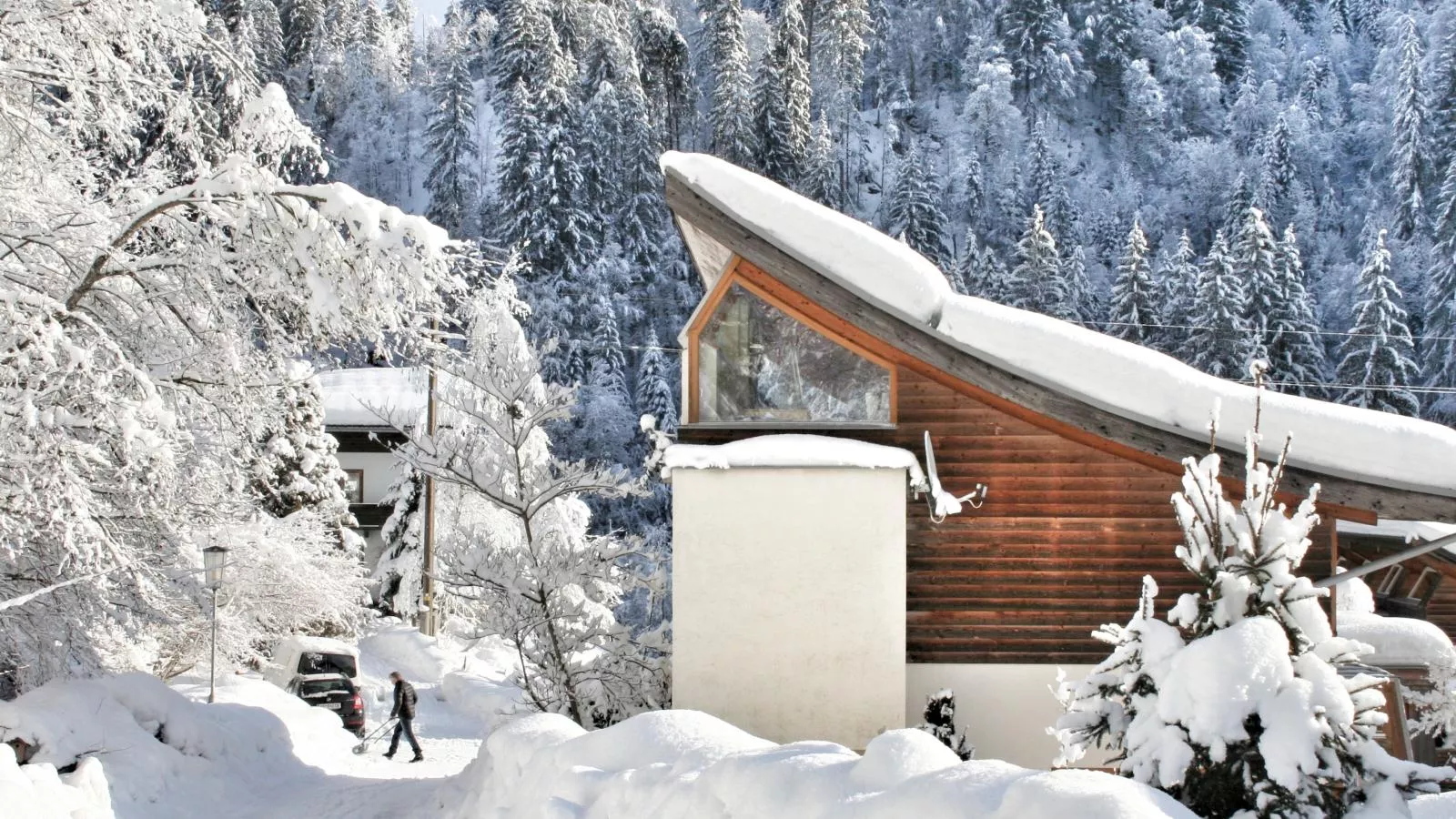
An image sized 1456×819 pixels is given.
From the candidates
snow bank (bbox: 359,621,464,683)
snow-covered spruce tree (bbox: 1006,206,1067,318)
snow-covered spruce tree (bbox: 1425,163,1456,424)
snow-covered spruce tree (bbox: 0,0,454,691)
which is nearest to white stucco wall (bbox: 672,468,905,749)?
Result: snow-covered spruce tree (bbox: 0,0,454,691)

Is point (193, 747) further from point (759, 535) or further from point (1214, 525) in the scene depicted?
point (1214, 525)

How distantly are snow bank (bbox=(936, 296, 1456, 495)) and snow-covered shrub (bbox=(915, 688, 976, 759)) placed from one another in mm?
3023

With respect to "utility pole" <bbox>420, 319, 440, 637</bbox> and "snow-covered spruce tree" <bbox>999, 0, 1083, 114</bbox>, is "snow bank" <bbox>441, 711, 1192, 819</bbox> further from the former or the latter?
"snow-covered spruce tree" <bbox>999, 0, 1083, 114</bbox>

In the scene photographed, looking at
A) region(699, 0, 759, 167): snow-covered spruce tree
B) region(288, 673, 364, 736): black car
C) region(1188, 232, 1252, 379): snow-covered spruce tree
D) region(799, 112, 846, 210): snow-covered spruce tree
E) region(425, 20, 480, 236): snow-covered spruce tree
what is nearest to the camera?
region(288, 673, 364, 736): black car

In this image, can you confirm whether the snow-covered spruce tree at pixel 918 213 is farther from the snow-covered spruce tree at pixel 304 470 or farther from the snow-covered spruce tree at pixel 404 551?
the snow-covered spruce tree at pixel 304 470

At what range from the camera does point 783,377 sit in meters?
11.3

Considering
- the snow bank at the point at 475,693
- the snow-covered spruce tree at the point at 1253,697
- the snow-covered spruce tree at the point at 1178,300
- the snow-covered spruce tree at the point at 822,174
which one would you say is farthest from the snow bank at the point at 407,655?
the snow-covered spruce tree at the point at 822,174

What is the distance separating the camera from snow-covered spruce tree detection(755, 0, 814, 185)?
225 ft

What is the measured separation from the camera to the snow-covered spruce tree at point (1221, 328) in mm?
43125

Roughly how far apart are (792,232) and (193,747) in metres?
7.33

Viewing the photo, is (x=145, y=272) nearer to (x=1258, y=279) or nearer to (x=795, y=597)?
(x=795, y=597)

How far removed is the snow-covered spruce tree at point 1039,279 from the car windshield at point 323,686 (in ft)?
134

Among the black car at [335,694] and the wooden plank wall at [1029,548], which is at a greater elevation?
the wooden plank wall at [1029,548]

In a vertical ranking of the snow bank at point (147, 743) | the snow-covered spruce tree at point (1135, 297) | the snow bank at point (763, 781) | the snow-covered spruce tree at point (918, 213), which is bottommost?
the snow bank at point (147, 743)
